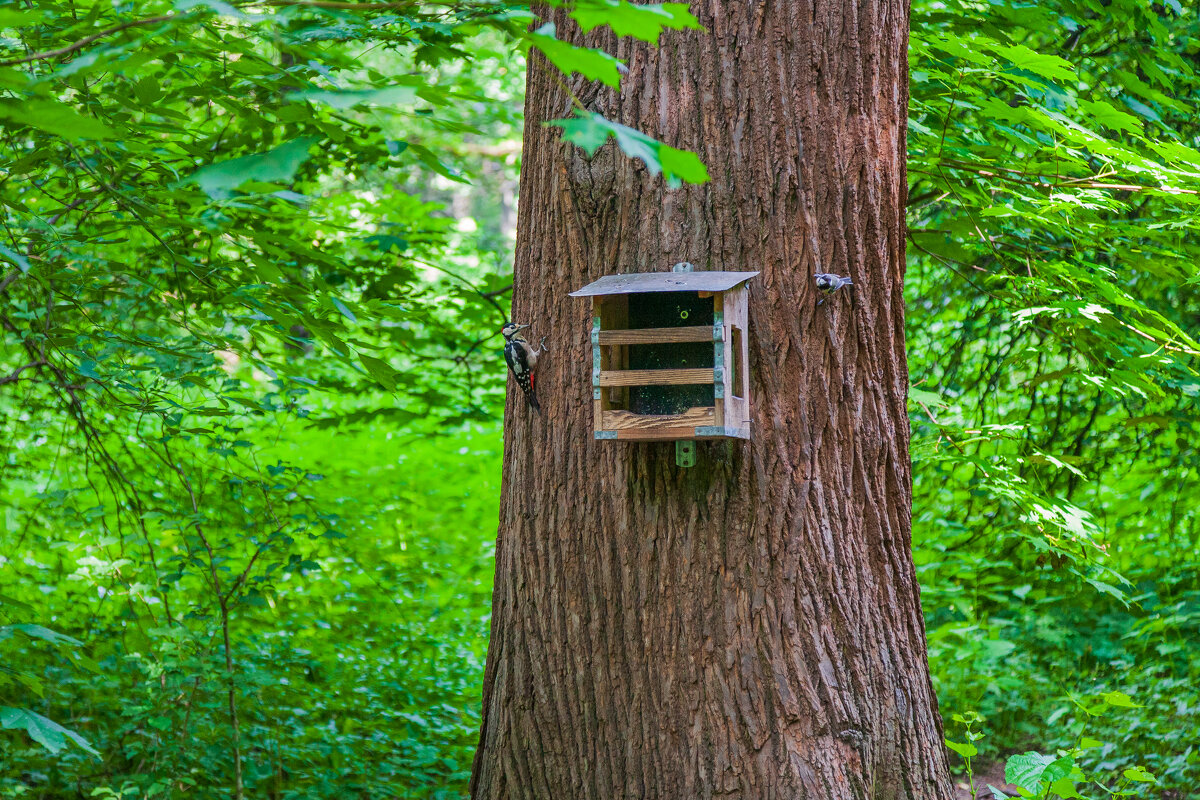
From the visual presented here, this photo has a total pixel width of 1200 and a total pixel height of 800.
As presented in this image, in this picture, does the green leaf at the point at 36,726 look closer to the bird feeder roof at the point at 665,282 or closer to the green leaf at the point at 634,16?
the bird feeder roof at the point at 665,282

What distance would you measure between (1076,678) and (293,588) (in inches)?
170

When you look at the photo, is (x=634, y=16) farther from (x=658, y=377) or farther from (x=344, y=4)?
(x=658, y=377)

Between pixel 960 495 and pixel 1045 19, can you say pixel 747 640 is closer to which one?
pixel 1045 19

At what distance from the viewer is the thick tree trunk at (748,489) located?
7.19ft

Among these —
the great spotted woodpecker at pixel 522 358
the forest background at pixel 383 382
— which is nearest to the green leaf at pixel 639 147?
the forest background at pixel 383 382

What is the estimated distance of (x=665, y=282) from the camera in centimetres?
212

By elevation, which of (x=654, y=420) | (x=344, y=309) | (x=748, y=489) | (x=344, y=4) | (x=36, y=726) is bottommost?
(x=36, y=726)

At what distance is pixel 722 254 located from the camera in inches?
88.7

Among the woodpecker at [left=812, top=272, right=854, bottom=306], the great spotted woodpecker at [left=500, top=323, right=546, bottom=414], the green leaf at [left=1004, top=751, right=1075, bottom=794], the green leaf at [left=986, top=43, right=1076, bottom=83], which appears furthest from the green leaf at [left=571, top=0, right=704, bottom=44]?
the green leaf at [left=1004, top=751, right=1075, bottom=794]

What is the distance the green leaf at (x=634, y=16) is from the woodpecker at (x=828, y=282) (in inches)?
43.1

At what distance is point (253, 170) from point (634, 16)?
1.71ft

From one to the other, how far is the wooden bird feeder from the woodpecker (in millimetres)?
209

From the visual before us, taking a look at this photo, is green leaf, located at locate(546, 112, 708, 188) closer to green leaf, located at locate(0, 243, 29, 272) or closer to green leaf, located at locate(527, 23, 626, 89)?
green leaf, located at locate(527, 23, 626, 89)

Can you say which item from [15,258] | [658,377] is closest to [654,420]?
[658,377]
